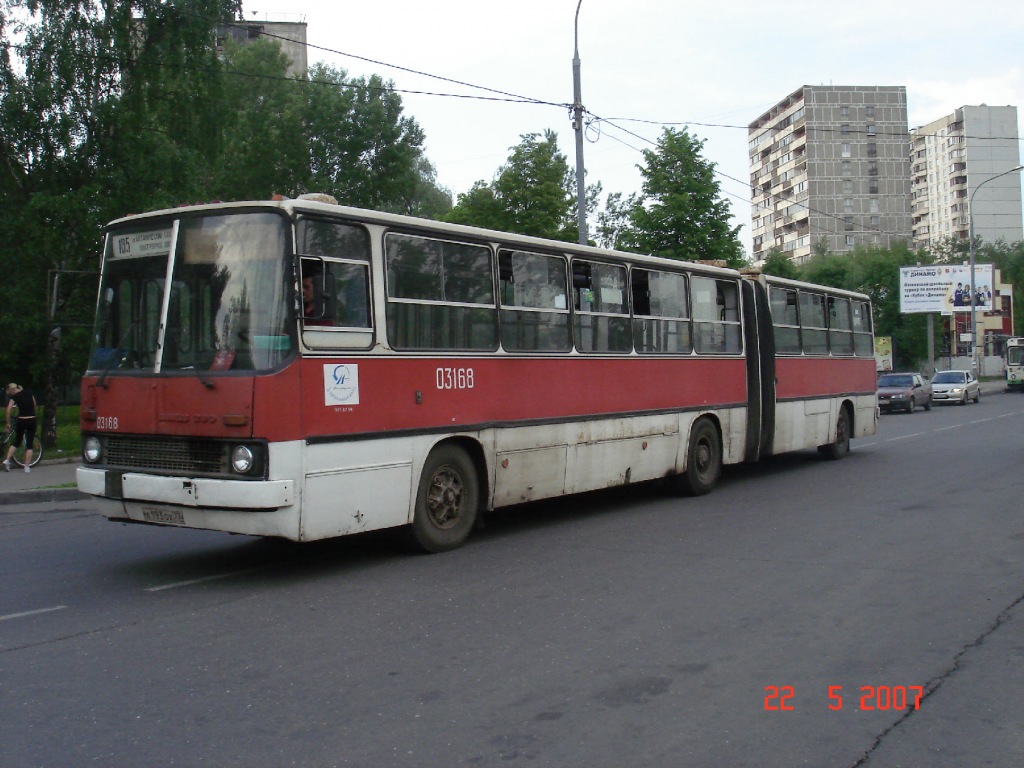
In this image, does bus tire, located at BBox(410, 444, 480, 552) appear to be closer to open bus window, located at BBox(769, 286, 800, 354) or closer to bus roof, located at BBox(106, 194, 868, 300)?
bus roof, located at BBox(106, 194, 868, 300)

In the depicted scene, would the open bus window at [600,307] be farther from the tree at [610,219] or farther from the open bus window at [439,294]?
the tree at [610,219]

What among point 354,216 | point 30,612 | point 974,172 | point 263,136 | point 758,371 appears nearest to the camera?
point 30,612

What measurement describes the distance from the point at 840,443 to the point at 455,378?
37.9ft

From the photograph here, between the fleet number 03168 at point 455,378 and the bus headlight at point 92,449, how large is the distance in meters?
2.91

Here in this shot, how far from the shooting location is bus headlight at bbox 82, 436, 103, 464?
343 inches

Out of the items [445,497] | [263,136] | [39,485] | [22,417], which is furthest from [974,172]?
[445,497]

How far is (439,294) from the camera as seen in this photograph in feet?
31.4

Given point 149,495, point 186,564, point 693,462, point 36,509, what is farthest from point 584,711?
point 36,509

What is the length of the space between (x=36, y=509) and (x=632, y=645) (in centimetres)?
1111

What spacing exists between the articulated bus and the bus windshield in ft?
0.05

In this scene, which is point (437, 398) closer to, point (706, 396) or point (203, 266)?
point (203, 266)

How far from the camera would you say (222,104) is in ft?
90.5

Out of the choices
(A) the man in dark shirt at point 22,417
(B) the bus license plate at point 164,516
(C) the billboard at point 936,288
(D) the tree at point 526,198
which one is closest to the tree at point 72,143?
(A) the man in dark shirt at point 22,417

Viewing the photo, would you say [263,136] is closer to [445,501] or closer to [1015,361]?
[1015,361]
